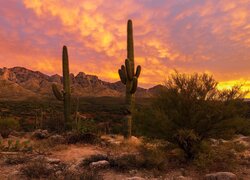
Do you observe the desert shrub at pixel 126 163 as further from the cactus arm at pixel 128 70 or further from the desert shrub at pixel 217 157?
the cactus arm at pixel 128 70

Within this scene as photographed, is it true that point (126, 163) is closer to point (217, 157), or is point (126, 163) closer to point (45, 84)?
point (217, 157)

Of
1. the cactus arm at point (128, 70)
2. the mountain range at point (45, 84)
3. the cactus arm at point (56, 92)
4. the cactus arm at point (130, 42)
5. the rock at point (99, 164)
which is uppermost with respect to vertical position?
the mountain range at point (45, 84)

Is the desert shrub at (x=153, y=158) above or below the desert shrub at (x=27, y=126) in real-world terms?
above

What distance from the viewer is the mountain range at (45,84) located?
132850 millimetres

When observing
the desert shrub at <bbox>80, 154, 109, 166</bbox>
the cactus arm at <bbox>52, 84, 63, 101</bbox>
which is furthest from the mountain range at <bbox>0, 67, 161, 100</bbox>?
the desert shrub at <bbox>80, 154, 109, 166</bbox>

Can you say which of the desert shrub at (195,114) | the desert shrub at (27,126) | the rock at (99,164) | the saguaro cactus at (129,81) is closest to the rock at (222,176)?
the desert shrub at (195,114)

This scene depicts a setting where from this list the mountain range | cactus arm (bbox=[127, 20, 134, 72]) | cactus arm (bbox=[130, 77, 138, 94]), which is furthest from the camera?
the mountain range

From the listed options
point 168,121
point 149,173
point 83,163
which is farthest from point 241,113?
point 83,163

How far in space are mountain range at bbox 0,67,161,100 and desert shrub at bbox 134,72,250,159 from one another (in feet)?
402

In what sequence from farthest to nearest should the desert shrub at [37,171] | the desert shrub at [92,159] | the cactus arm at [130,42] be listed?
the cactus arm at [130,42], the desert shrub at [92,159], the desert shrub at [37,171]

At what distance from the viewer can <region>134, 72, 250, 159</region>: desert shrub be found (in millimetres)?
8305

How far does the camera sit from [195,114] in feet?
27.3

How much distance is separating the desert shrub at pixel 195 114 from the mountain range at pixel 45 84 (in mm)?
122525

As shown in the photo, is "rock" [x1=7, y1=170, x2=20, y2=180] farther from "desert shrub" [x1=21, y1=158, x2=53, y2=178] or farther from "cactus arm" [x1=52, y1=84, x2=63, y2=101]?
"cactus arm" [x1=52, y1=84, x2=63, y2=101]
